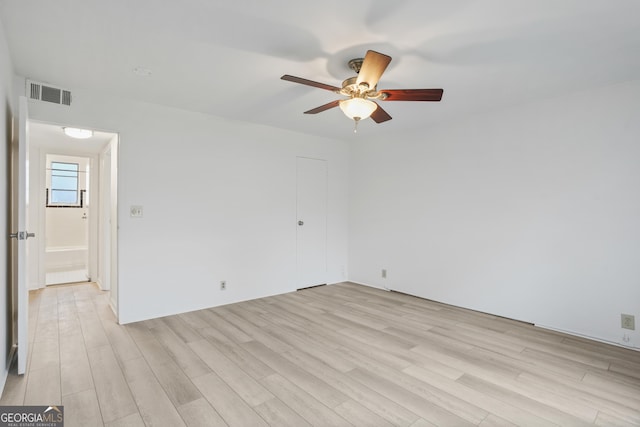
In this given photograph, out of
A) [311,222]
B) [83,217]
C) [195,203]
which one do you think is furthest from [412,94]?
[83,217]

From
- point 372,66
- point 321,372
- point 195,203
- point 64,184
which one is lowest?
point 321,372

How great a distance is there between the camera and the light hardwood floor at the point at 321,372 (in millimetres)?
1939

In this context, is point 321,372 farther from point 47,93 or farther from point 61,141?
point 61,141

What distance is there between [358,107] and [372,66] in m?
0.41

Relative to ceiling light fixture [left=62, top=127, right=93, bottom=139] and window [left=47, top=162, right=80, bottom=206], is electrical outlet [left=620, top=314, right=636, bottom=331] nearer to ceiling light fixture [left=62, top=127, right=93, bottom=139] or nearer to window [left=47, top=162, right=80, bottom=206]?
ceiling light fixture [left=62, top=127, right=93, bottom=139]

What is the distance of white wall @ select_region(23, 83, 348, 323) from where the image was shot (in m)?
3.45

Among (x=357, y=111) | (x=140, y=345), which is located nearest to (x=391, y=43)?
(x=357, y=111)

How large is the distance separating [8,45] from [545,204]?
485 cm

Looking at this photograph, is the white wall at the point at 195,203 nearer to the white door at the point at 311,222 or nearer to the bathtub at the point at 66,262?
the white door at the point at 311,222

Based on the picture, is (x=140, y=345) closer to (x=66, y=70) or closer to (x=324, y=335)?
(x=324, y=335)

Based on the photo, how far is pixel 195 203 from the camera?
12.8 feet

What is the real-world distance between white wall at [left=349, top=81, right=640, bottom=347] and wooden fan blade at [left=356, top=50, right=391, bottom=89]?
223cm

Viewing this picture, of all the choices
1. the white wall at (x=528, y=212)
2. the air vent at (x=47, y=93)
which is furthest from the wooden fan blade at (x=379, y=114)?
the air vent at (x=47, y=93)

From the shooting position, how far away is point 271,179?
460 cm
